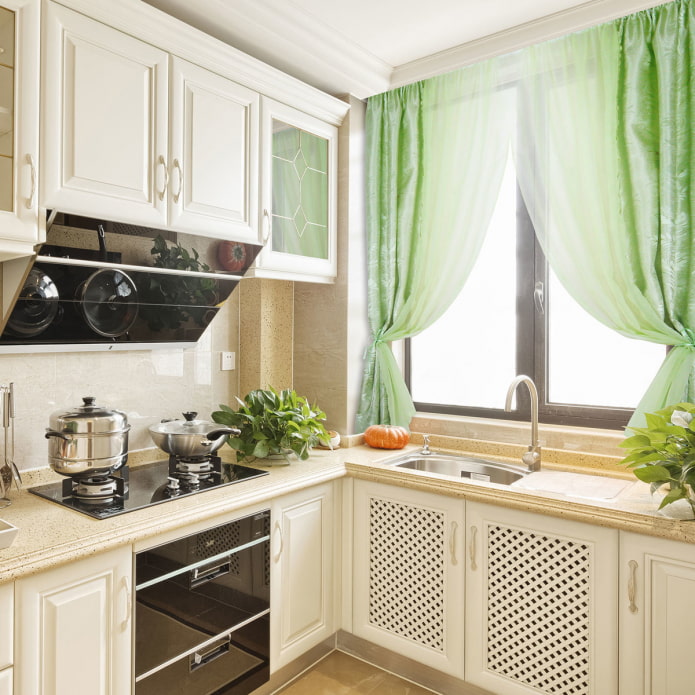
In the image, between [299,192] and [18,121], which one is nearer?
[18,121]

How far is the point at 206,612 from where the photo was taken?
5.90ft

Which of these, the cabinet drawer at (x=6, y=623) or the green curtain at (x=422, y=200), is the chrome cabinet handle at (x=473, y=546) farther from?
the cabinet drawer at (x=6, y=623)

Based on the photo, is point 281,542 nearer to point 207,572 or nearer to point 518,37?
point 207,572

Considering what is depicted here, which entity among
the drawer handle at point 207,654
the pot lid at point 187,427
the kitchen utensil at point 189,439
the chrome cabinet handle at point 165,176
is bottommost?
the drawer handle at point 207,654

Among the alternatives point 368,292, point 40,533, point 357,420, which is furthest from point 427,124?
point 40,533

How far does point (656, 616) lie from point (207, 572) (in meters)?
1.35

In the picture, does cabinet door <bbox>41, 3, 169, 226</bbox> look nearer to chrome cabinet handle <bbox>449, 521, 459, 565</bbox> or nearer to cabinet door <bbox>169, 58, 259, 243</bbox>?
cabinet door <bbox>169, 58, 259, 243</bbox>

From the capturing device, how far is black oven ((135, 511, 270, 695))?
1639 millimetres

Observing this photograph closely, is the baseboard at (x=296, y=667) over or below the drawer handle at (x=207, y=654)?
below

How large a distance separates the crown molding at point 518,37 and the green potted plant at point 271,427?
1.63 meters

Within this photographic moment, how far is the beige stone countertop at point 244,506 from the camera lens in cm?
143

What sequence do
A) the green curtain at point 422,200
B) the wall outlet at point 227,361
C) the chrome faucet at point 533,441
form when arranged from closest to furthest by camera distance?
the chrome faucet at point 533,441 → the green curtain at point 422,200 → the wall outlet at point 227,361

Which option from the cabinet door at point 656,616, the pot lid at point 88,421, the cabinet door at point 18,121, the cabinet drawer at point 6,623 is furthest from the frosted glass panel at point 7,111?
the cabinet door at point 656,616

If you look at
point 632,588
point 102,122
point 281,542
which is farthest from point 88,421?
point 632,588
